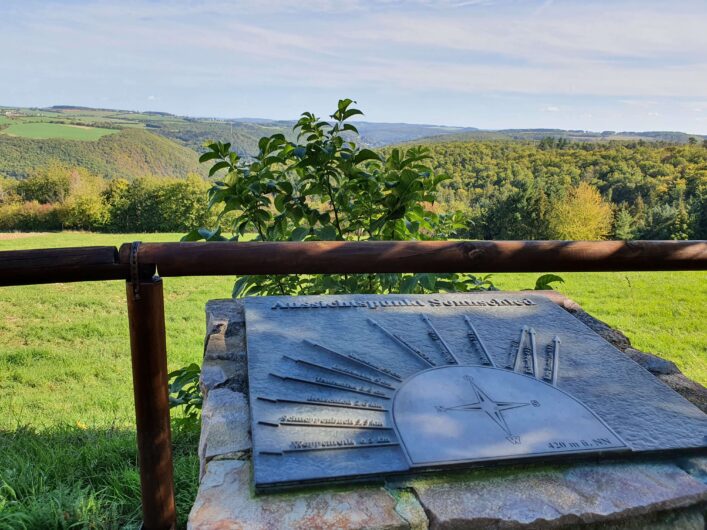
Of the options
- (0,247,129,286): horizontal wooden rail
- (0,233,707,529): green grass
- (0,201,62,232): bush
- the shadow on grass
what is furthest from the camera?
(0,201,62,232): bush

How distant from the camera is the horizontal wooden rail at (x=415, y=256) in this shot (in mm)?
1697

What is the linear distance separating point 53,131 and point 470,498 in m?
64.9

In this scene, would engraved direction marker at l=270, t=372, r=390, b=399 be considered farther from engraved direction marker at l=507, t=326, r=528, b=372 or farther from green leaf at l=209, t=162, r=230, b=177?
green leaf at l=209, t=162, r=230, b=177

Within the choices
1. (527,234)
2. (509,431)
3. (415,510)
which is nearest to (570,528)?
(509,431)

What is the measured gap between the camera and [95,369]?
218 inches

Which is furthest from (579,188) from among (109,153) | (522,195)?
(109,153)

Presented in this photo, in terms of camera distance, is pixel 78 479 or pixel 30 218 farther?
pixel 30 218

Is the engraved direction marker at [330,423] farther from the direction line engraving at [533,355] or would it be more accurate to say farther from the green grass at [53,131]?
the green grass at [53,131]

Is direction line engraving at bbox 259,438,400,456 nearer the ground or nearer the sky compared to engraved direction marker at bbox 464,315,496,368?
nearer the ground

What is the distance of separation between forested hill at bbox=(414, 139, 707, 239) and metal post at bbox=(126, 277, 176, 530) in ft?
58.8

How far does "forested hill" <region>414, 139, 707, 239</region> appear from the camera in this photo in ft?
76.8

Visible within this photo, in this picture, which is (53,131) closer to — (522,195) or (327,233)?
(522,195)

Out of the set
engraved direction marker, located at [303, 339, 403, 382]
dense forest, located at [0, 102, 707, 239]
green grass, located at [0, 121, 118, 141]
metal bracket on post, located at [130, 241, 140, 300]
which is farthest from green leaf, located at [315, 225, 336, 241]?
green grass, located at [0, 121, 118, 141]

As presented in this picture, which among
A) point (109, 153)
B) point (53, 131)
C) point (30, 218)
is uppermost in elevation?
point (53, 131)
